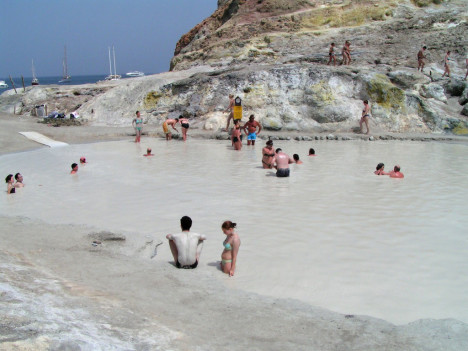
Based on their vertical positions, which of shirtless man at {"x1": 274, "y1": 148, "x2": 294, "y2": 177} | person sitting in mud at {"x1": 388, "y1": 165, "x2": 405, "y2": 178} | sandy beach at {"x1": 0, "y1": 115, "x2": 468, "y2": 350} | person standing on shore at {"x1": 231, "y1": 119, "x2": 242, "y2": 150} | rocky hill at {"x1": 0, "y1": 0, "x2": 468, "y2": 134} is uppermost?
rocky hill at {"x1": 0, "y1": 0, "x2": 468, "y2": 134}

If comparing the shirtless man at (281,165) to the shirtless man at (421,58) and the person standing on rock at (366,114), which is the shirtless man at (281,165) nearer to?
the person standing on rock at (366,114)

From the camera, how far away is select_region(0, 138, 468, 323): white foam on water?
560 centimetres

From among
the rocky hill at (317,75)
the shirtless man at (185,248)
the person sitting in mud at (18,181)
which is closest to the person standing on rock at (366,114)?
the rocky hill at (317,75)

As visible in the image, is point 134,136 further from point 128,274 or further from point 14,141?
point 128,274

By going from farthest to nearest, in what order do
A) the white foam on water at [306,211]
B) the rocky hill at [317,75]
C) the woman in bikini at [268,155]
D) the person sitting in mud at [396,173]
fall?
the rocky hill at [317,75]
the woman in bikini at [268,155]
the person sitting in mud at [396,173]
the white foam on water at [306,211]

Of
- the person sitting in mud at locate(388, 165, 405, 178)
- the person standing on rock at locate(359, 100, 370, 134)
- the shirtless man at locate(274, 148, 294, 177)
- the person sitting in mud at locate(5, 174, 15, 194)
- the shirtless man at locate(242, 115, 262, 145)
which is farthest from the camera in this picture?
the person standing on rock at locate(359, 100, 370, 134)

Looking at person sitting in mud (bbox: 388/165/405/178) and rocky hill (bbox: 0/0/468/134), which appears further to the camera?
rocky hill (bbox: 0/0/468/134)

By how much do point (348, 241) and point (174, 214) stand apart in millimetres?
3145

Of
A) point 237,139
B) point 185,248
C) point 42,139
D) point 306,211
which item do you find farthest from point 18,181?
point 42,139

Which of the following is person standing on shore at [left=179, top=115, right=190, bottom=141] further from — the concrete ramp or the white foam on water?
the concrete ramp

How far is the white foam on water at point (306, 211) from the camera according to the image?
5602 mm

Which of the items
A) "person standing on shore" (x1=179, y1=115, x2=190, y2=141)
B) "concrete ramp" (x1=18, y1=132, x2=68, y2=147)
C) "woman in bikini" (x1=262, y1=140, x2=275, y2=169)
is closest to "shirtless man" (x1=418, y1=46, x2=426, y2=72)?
"person standing on shore" (x1=179, y1=115, x2=190, y2=141)

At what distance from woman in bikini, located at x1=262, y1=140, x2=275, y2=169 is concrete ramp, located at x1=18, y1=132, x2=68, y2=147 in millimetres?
8471

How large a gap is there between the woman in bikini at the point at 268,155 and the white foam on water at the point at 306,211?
1.11 ft
